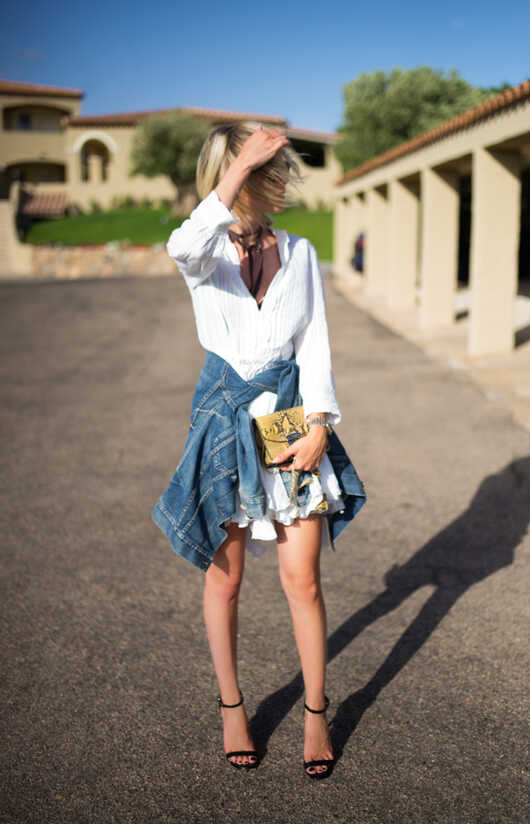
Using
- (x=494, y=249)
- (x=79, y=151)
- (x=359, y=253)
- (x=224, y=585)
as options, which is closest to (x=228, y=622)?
(x=224, y=585)

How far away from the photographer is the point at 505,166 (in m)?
9.69

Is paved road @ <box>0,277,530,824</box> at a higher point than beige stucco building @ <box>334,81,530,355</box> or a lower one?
lower

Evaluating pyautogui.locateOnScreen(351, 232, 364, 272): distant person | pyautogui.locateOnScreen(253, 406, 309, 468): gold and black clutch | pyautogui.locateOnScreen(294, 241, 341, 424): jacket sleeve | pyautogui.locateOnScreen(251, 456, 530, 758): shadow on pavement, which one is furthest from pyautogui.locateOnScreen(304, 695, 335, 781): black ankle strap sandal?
pyautogui.locateOnScreen(351, 232, 364, 272): distant person

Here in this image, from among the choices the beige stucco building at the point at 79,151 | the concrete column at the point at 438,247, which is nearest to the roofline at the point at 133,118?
the beige stucco building at the point at 79,151

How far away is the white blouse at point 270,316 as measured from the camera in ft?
6.72

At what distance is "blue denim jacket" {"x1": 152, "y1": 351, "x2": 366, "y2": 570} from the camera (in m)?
2.05

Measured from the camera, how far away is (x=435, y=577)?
355cm

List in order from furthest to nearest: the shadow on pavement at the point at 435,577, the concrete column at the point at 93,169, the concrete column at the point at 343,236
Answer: the concrete column at the point at 93,169, the concrete column at the point at 343,236, the shadow on pavement at the point at 435,577

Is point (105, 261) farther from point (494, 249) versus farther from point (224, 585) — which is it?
point (224, 585)

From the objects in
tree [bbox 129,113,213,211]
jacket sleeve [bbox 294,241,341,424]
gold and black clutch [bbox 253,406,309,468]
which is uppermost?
tree [bbox 129,113,213,211]

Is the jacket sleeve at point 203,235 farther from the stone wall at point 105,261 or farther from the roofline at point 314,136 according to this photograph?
the roofline at point 314,136

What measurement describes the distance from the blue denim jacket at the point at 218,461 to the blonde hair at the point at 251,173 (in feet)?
Answer: 1.63

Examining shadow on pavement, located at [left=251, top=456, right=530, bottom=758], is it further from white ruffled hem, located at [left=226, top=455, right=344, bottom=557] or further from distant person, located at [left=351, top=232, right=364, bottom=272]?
distant person, located at [left=351, top=232, right=364, bottom=272]

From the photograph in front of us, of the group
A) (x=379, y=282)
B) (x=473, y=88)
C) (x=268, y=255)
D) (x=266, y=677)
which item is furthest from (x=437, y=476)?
(x=473, y=88)
